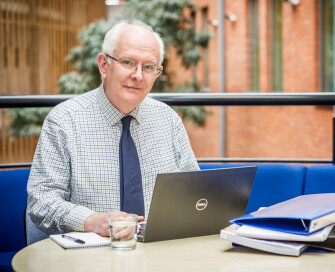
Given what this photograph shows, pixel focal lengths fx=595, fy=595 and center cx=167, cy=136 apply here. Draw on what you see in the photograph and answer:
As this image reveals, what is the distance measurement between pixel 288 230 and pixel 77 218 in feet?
2.18

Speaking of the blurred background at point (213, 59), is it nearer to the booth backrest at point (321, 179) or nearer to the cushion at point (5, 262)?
the booth backrest at point (321, 179)

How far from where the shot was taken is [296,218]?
4.78 ft

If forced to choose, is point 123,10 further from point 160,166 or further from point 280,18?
point 160,166

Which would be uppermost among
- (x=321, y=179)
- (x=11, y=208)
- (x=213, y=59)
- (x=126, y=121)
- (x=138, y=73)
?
(x=213, y=59)

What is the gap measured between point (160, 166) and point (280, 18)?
702cm

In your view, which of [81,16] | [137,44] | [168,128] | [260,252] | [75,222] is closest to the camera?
[260,252]

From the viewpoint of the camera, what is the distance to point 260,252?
152cm

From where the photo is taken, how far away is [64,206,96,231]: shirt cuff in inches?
71.0

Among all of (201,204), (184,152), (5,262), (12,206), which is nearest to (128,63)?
(184,152)

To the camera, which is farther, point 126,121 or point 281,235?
point 126,121

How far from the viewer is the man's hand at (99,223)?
1696 mm

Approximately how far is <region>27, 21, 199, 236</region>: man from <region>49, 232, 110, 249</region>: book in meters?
0.21

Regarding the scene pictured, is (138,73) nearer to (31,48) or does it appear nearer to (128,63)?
(128,63)

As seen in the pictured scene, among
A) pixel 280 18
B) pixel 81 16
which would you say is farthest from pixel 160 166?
pixel 81 16
